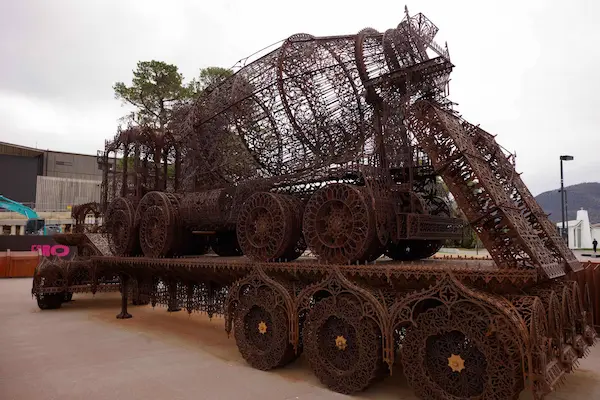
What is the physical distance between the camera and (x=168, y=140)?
1237 centimetres

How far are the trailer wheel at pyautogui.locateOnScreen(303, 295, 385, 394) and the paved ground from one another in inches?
9.4

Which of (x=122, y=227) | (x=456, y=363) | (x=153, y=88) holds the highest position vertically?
(x=153, y=88)

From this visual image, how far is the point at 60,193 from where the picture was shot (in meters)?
50.5

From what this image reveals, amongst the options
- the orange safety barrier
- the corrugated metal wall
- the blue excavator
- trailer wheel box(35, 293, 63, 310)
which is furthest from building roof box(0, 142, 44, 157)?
trailer wheel box(35, 293, 63, 310)

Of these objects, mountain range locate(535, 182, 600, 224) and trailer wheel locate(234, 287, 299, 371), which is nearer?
trailer wheel locate(234, 287, 299, 371)

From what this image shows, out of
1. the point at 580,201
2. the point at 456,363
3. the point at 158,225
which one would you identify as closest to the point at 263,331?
the point at 456,363

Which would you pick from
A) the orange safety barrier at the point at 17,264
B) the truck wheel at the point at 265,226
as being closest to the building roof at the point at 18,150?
the orange safety barrier at the point at 17,264

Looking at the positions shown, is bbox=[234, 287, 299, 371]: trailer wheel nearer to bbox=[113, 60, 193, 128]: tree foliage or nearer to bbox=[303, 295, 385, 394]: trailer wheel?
bbox=[303, 295, 385, 394]: trailer wheel

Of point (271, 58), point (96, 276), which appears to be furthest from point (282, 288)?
point (96, 276)

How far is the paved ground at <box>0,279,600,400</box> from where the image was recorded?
5.99m

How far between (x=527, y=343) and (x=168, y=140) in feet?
34.2

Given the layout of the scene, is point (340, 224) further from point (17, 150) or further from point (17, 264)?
point (17, 150)

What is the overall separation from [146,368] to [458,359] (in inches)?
198

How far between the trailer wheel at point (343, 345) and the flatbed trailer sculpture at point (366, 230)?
Result: 0.06 ft
